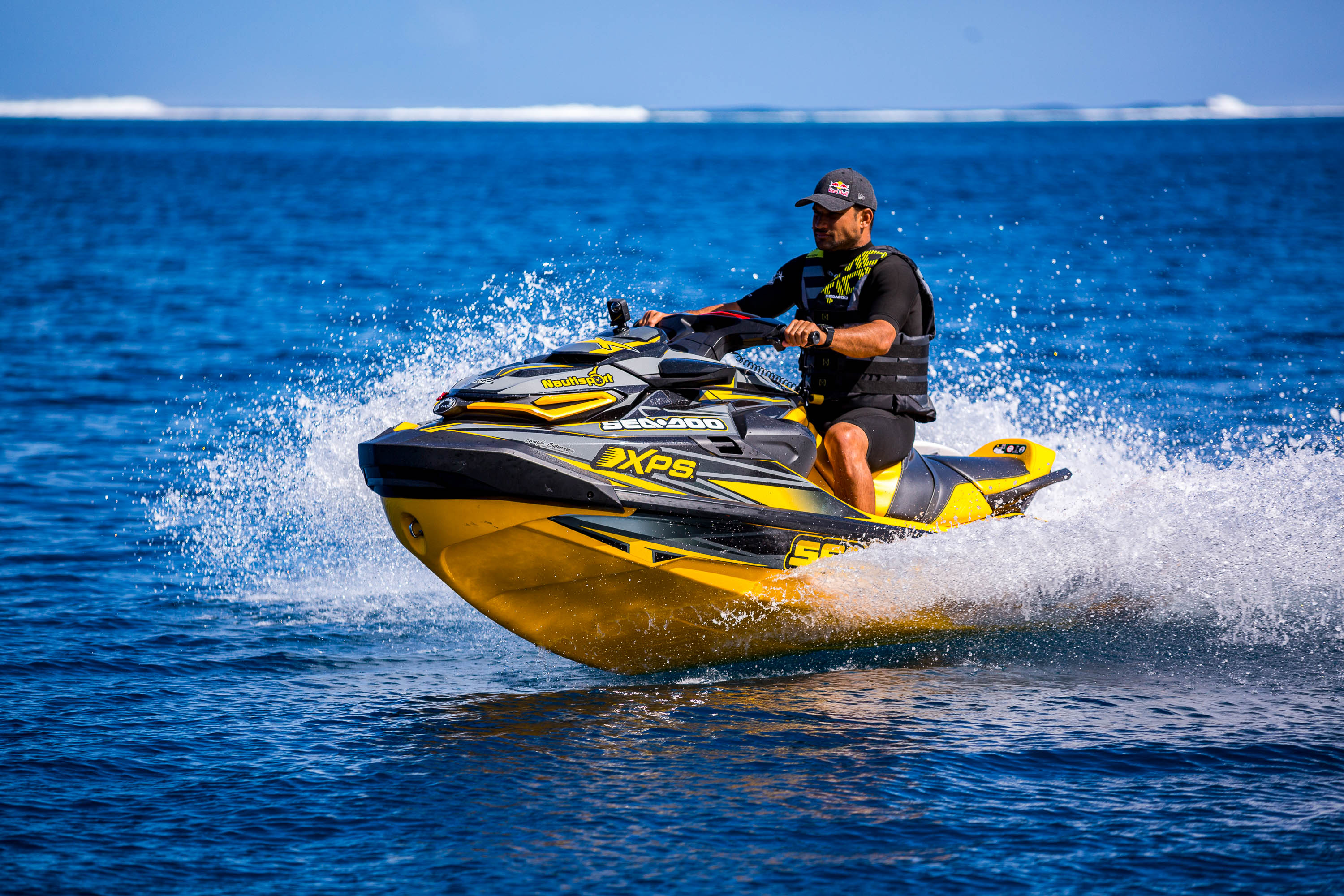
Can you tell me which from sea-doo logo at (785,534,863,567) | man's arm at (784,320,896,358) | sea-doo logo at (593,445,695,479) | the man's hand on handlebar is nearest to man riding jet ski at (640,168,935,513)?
man's arm at (784,320,896,358)

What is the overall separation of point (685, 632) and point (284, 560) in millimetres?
3083

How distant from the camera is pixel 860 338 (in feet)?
15.8

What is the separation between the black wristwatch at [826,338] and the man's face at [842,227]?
46cm

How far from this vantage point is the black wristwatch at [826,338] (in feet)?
15.2

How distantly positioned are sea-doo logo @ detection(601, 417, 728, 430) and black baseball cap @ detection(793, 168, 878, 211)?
3.20 ft

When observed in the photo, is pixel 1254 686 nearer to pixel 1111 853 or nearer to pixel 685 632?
pixel 1111 853

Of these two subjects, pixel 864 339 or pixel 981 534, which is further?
pixel 981 534

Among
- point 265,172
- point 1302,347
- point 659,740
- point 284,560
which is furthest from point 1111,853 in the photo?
point 265,172

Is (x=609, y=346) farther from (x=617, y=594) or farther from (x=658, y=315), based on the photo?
(x=617, y=594)

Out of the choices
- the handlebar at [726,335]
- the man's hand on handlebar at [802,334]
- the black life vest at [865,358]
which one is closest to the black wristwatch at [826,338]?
the man's hand on handlebar at [802,334]

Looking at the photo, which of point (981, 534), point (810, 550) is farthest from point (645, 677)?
point (981, 534)

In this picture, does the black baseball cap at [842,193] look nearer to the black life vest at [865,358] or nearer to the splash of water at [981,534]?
the black life vest at [865,358]

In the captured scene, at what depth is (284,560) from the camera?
709cm

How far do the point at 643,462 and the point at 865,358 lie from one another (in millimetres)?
1120
